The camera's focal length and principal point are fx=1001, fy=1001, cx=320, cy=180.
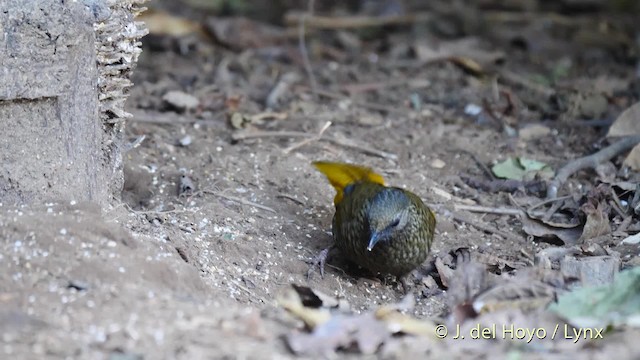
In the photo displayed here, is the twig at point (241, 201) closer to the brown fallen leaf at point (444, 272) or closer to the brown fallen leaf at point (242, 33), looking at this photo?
the brown fallen leaf at point (444, 272)

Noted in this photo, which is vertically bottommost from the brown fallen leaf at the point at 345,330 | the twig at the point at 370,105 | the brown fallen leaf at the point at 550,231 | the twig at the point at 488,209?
the twig at the point at 488,209

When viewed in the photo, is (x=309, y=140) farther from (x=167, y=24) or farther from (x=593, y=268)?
(x=167, y=24)

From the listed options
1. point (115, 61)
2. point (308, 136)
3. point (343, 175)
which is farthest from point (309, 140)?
point (115, 61)

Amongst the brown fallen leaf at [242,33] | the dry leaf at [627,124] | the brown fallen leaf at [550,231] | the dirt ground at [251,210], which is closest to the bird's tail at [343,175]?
the dirt ground at [251,210]

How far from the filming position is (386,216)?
5.10 m

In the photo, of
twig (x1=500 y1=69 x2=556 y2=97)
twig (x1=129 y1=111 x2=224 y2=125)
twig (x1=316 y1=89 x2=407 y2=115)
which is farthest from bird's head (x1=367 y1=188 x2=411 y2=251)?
twig (x1=500 y1=69 x2=556 y2=97)

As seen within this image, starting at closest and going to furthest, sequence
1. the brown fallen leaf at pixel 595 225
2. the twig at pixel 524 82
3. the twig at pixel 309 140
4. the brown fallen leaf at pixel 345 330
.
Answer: the brown fallen leaf at pixel 345 330 < the brown fallen leaf at pixel 595 225 < the twig at pixel 309 140 < the twig at pixel 524 82

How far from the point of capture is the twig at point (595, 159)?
20.6ft

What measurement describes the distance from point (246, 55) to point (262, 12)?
1.62 metres

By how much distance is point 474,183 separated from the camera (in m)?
6.30

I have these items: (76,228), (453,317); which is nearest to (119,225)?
(76,228)

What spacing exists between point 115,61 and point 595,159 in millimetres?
3230

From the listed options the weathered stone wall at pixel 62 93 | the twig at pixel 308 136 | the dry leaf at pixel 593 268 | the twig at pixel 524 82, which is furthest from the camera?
the twig at pixel 524 82

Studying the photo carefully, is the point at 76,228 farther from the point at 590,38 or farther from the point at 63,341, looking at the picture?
the point at 590,38
